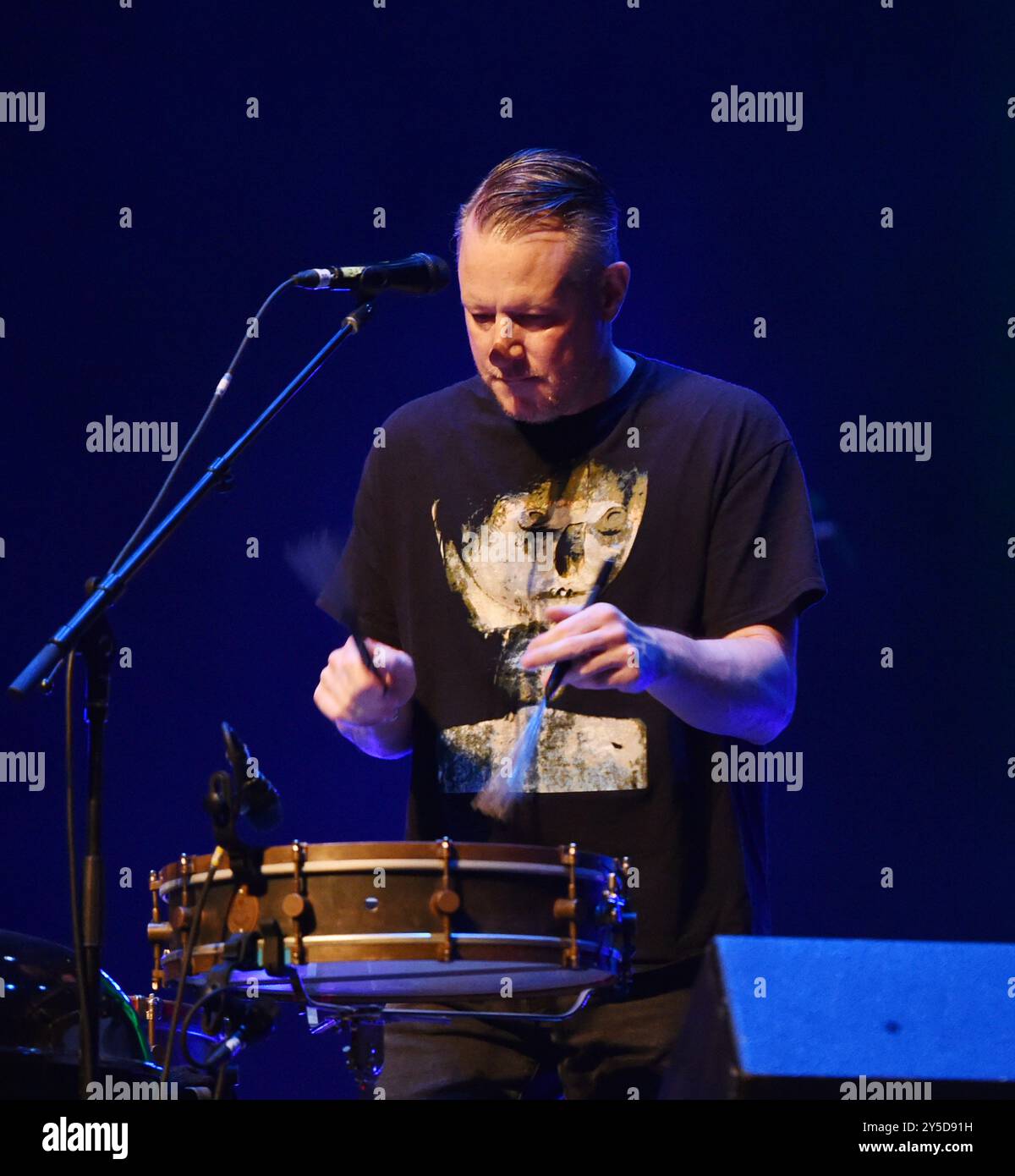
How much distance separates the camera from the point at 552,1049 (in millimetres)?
2480

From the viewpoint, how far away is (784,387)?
370 centimetres

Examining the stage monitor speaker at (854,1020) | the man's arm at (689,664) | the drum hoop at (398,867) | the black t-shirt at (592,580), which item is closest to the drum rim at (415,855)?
the drum hoop at (398,867)

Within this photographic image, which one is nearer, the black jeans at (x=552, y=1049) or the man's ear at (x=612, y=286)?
the black jeans at (x=552, y=1049)

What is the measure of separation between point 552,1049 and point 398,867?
0.58 m

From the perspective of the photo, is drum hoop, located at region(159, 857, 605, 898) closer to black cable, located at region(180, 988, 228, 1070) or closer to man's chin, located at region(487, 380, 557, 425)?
black cable, located at region(180, 988, 228, 1070)

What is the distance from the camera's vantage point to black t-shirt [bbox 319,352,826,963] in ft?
8.32

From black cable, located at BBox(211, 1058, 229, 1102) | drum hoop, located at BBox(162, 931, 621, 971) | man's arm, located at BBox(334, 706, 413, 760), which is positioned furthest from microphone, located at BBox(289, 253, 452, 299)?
black cable, located at BBox(211, 1058, 229, 1102)

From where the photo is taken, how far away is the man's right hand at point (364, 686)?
7.82 feet

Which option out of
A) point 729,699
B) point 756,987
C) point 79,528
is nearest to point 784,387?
point 729,699

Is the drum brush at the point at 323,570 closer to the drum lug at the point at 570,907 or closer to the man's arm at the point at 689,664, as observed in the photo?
the man's arm at the point at 689,664

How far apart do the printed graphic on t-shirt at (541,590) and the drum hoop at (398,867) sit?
0.41 meters
